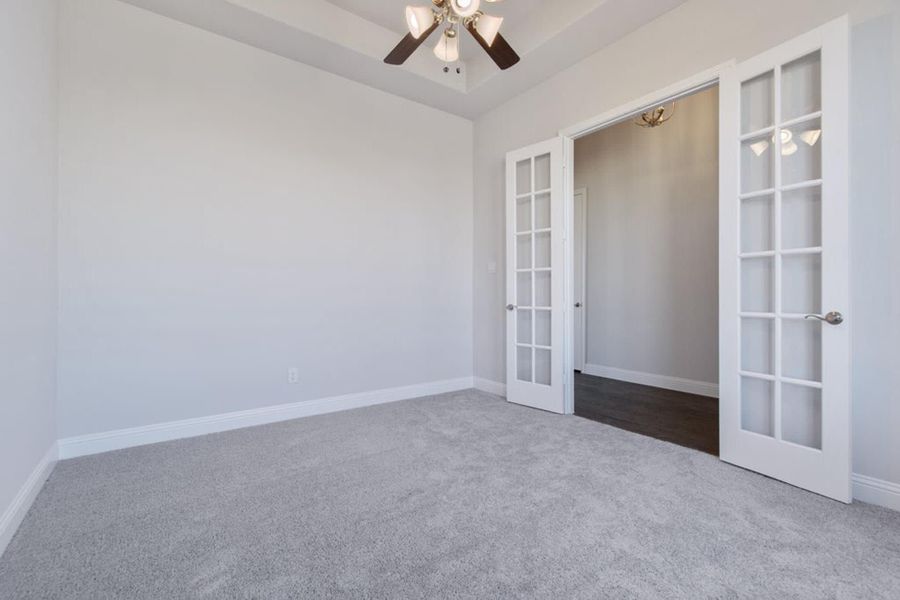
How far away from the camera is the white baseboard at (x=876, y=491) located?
6.27 feet

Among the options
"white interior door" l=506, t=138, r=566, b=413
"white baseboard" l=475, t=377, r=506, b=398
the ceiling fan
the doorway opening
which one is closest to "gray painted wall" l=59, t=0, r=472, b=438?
"white baseboard" l=475, t=377, r=506, b=398

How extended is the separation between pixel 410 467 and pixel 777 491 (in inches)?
77.4

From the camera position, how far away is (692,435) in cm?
289

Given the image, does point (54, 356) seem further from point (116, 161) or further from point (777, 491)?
point (777, 491)

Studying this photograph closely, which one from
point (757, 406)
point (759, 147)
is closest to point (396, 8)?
point (759, 147)

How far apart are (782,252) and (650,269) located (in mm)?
2401

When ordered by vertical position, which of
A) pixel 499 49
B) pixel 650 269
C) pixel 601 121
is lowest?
pixel 650 269

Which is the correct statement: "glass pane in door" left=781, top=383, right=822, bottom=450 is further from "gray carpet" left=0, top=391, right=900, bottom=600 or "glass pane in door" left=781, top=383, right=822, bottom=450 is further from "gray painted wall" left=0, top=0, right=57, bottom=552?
"gray painted wall" left=0, top=0, right=57, bottom=552

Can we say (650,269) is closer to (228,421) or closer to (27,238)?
(228,421)

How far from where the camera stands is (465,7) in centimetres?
223

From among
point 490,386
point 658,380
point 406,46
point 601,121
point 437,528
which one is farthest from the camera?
point 658,380

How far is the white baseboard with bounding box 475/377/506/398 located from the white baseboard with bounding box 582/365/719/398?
1.63 m

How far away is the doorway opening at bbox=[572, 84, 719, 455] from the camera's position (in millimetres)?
3943

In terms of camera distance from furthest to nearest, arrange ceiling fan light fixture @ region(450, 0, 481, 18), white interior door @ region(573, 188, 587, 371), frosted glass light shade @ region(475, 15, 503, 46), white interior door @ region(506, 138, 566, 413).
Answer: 1. white interior door @ region(573, 188, 587, 371)
2. white interior door @ region(506, 138, 566, 413)
3. frosted glass light shade @ region(475, 15, 503, 46)
4. ceiling fan light fixture @ region(450, 0, 481, 18)
